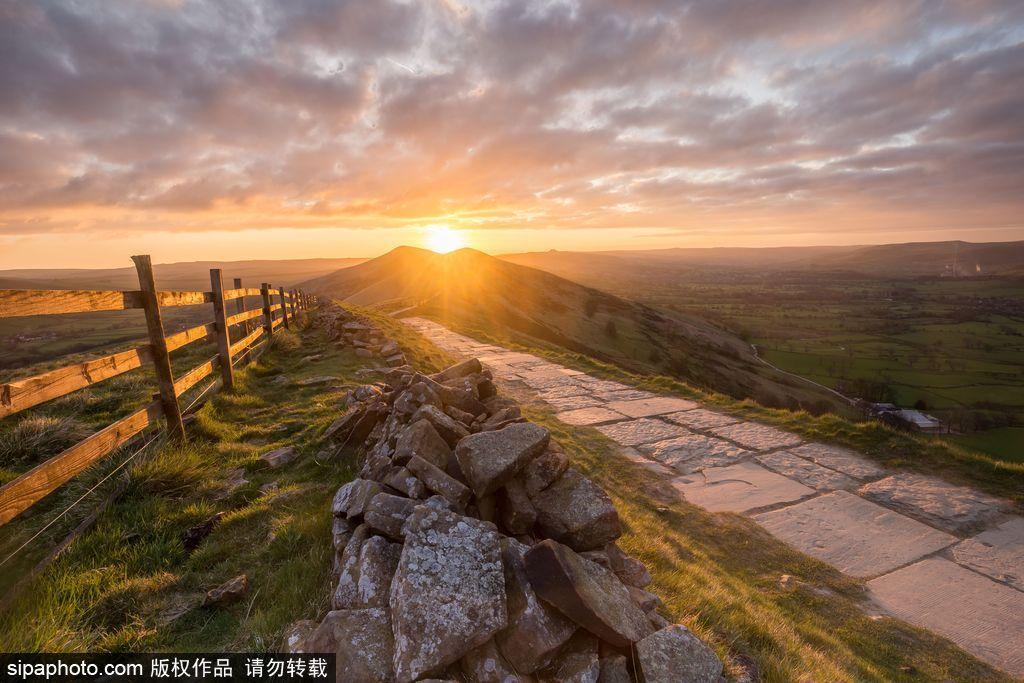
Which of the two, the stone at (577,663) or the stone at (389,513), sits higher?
the stone at (389,513)

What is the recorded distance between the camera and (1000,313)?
153m

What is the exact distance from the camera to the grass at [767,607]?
387 cm

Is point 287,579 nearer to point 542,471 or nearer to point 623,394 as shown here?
point 542,471

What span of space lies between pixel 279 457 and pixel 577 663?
16.7 ft

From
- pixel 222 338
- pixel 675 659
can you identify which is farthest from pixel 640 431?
pixel 222 338

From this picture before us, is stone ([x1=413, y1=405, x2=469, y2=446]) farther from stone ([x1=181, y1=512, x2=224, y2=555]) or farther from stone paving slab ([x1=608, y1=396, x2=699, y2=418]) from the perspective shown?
stone paving slab ([x1=608, y1=396, x2=699, y2=418])

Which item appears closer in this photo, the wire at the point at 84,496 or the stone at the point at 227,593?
the stone at the point at 227,593

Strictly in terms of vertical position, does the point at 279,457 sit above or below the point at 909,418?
above

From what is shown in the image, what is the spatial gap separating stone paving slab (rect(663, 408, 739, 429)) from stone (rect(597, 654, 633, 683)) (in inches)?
330

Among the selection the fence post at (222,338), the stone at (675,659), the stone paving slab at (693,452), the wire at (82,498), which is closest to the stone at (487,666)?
the stone at (675,659)

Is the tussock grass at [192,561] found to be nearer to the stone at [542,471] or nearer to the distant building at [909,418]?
the stone at [542,471]

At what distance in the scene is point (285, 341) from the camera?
1471 cm

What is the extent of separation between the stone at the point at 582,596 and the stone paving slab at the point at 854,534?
4387 mm

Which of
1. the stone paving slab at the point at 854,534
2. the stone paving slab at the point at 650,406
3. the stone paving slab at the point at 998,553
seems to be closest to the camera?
the stone paving slab at the point at 998,553
